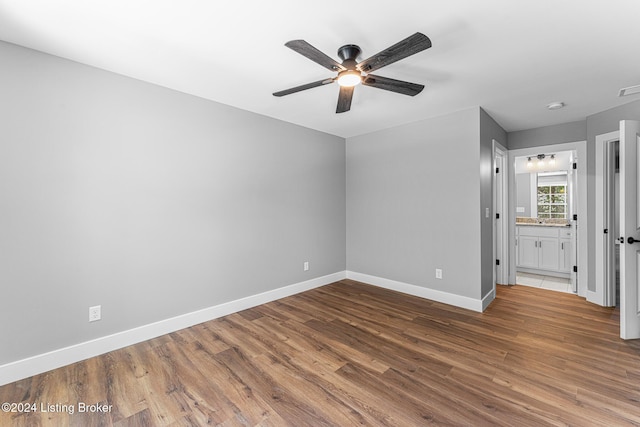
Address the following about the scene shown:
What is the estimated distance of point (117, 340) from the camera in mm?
2449

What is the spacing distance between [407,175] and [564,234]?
119 inches

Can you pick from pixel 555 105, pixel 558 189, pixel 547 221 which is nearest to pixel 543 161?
pixel 558 189

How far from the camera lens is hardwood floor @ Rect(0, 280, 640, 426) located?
5.49 ft

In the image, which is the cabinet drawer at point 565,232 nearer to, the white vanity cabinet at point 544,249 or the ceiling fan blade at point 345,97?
the white vanity cabinet at point 544,249

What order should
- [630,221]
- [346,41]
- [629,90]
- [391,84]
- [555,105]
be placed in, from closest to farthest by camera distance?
[346,41] < [391,84] < [630,221] < [629,90] < [555,105]

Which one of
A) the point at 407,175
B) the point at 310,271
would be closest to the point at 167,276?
the point at 310,271

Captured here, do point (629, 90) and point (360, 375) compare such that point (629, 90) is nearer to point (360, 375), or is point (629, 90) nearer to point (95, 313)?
point (360, 375)

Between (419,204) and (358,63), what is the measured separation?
2370mm

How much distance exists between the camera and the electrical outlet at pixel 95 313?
7.64ft

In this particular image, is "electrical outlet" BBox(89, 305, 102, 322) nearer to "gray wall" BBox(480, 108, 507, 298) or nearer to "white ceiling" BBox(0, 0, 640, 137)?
"white ceiling" BBox(0, 0, 640, 137)

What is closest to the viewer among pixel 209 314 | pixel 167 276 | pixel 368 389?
pixel 368 389

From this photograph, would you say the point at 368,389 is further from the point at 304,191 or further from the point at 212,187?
the point at 304,191

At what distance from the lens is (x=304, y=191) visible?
412 cm

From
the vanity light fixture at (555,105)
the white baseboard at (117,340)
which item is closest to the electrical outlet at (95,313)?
the white baseboard at (117,340)
